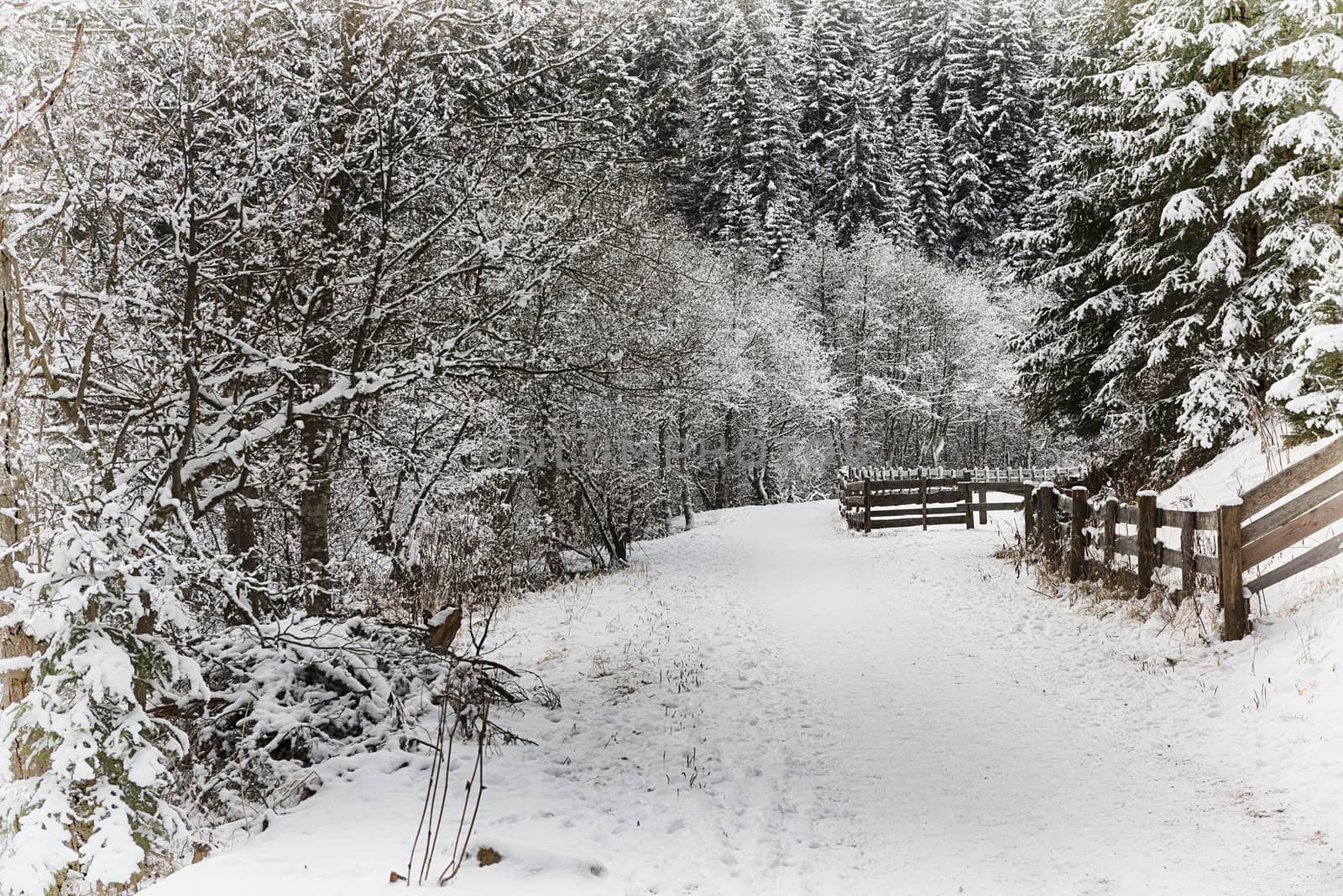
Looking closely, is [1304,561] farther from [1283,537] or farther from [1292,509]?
[1292,509]

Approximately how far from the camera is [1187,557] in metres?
8.09

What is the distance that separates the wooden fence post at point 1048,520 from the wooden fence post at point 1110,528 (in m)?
1.98

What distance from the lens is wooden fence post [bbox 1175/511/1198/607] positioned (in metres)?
8.00

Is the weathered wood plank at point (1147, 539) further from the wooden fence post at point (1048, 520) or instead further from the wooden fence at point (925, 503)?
the wooden fence at point (925, 503)

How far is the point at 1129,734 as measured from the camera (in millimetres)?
6090

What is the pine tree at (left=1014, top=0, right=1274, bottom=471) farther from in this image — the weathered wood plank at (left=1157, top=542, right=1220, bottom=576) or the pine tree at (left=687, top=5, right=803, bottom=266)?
the pine tree at (left=687, top=5, right=803, bottom=266)

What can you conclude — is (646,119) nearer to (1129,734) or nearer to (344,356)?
(344,356)

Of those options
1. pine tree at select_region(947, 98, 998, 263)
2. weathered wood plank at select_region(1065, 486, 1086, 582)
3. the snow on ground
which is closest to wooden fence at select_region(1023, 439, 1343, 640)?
the snow on ground

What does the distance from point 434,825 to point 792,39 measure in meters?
55.9

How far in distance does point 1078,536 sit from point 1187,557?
8.52 ft

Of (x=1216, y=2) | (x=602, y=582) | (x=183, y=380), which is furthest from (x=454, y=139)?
(x=1216, y=2)

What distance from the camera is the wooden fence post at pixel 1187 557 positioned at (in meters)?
8.00

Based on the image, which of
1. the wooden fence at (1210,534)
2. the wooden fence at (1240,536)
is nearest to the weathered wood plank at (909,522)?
the wooden fence at (1210,534)

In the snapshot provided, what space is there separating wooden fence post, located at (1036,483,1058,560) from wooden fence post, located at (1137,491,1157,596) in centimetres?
289
